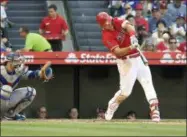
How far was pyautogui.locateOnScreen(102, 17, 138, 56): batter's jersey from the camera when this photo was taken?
13711 mm

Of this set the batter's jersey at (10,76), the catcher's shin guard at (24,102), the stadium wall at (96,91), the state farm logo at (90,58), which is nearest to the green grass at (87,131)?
the batter's jersey at (10,76)

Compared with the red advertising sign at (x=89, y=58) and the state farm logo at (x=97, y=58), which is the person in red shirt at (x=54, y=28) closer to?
the red advertising sign at (x=89, y=58)

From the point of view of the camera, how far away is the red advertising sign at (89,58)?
710 inches

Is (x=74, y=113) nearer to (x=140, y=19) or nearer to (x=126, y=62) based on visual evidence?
(x=140, y=19)

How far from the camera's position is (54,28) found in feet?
60.6

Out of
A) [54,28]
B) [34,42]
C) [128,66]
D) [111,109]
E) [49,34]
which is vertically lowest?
[111,109]

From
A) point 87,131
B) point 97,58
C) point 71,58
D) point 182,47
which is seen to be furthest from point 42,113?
point 87,131

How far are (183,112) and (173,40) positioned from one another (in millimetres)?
2256

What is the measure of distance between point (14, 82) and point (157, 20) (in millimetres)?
7009

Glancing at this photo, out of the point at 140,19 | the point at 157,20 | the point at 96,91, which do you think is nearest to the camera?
the point at 140,19

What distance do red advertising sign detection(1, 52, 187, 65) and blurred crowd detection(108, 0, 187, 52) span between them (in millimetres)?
256

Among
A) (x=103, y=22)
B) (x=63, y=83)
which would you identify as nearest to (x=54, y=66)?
(x=63, y=83)

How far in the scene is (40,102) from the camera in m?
19.3

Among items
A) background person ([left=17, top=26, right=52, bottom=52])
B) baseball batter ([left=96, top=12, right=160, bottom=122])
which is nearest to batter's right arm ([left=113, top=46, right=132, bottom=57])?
baseball batter ([left=96, top=12, right=160, bottom=122])
